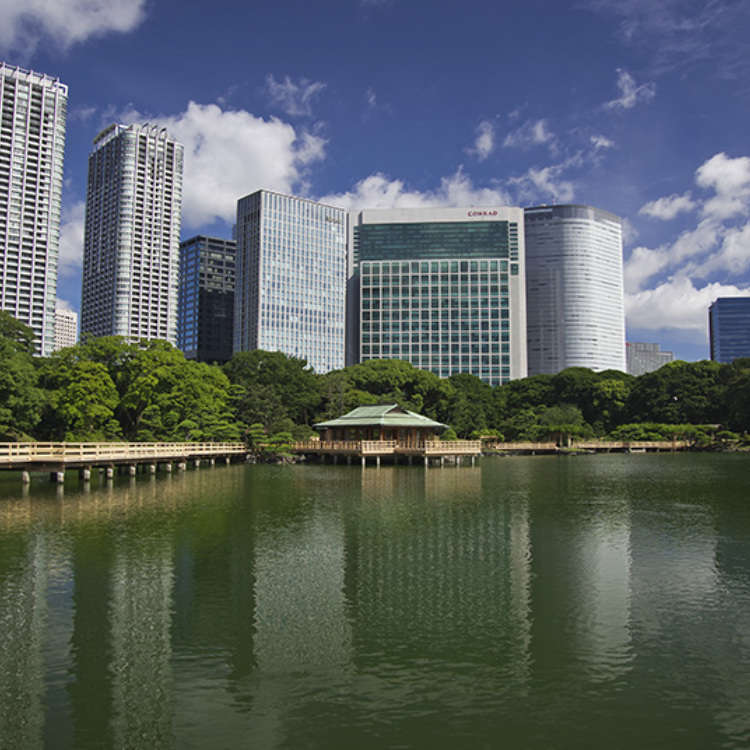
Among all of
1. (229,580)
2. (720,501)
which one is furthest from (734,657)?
(720,501)

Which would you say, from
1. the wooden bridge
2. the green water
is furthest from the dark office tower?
the green water

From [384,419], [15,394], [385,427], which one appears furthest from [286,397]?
[15,394]

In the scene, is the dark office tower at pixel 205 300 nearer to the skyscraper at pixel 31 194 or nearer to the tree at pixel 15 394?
the skyscraper at pixel 31 194

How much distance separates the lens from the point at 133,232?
158000 millimetres

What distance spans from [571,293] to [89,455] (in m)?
165

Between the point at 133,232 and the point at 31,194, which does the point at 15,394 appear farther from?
the point at 133,232

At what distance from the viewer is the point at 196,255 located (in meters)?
178

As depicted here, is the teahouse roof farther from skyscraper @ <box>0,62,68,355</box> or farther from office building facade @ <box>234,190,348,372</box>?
skyscraper @ <box>0,62,68,355</box>

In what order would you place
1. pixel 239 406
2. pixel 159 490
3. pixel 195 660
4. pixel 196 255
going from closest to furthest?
pixel 195 660
pixel 159 490
pixel 239 406
pixel 196 255

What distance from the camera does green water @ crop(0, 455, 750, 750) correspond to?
27.5 feet

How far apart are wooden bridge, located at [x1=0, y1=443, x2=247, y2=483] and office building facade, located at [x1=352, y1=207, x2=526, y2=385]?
92.7m

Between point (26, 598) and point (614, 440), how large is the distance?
263 ft

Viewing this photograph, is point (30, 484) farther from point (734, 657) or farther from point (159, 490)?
point (734, 657)

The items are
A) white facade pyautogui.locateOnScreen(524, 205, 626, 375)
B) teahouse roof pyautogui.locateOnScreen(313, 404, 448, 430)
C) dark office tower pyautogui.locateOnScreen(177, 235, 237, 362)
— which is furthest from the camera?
white facade pyautogui.locateOnScreen(524, 205, 626, 375)
